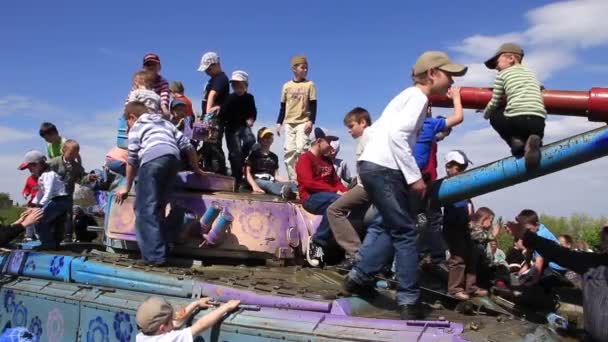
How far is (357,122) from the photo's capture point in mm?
6508

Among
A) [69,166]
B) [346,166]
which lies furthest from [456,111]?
[69,166]

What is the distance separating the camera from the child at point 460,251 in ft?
19.6

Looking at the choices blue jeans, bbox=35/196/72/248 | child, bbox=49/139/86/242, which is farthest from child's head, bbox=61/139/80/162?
blue jeans, bbox=35/196/72/248

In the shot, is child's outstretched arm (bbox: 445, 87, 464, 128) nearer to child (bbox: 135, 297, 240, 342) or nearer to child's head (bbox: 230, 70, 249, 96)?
child (bbox: 135, 297, 240, 342)

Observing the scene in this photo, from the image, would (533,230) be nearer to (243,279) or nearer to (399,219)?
(399,219)

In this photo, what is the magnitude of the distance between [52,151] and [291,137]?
12.5ft

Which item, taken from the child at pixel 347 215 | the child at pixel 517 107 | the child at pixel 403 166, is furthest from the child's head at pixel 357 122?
the child at pixel 403 166

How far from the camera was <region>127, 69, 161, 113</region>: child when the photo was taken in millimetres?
6629

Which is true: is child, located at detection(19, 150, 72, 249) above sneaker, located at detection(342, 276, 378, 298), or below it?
above

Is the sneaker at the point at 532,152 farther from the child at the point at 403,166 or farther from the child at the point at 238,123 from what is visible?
the child at the point at 238,123

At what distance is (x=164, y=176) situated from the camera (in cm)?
617

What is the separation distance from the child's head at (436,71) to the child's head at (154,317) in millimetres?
2384

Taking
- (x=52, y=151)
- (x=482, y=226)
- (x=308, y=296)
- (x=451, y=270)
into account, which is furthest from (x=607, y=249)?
(x=52, y=151)

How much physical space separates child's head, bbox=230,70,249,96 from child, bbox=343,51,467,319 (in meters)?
4.13
